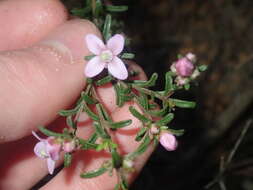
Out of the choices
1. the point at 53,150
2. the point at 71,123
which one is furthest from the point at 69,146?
the point at 71,123

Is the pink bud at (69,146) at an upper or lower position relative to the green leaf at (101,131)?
lower

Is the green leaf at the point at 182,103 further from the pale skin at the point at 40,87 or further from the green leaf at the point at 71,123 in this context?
the green leaf at the point at 71,123

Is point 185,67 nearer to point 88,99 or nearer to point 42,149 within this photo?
point 88,99

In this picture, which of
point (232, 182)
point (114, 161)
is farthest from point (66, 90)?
point (232, 182)

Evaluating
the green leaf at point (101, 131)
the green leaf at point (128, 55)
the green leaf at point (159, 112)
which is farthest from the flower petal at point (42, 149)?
the green leaf at point (128, 55)

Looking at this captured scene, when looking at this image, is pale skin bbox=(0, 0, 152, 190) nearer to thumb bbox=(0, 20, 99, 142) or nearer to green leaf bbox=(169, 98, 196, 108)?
thumb bbox=(0, 20, 99, 142)

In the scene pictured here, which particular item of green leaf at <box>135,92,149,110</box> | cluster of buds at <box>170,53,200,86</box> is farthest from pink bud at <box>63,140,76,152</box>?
cluster of buds at <box>170,53,200,86</box>

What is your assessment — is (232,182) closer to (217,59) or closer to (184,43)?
(217,59)
